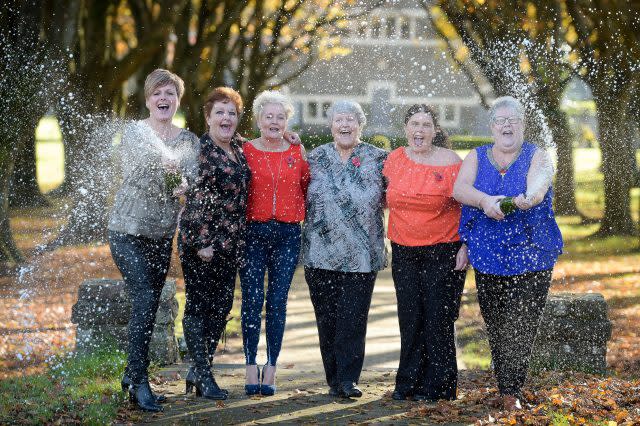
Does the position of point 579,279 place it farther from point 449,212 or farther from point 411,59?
point 411,59

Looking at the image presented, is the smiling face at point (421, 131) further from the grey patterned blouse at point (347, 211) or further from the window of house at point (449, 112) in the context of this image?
the window of house at point (449, 112)

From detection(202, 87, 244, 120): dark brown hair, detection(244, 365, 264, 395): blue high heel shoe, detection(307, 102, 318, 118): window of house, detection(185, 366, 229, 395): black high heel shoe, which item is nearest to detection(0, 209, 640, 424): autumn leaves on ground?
detection(244, 365, 264, 395): blue high heel shoe

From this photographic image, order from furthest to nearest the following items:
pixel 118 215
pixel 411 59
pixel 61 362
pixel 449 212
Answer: pixel 411 59 < pixel 61 362 < pixel 449 212 < pixel 118 215

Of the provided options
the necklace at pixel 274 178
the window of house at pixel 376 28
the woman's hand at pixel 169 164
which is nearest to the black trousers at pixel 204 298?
the necklace at pixel 274 178

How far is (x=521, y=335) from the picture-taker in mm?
6340

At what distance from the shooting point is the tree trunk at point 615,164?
17422 millimetres

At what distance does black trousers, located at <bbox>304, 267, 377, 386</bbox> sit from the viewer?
22.6 ft

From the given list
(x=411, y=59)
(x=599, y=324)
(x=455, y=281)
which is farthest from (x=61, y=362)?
(x=411, y=59)

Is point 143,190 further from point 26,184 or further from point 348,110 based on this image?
point 26,184

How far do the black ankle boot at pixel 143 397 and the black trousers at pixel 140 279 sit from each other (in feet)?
0.14

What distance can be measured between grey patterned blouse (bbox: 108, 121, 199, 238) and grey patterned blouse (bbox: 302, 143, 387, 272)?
1.06m

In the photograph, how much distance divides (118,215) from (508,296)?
8.52 feet

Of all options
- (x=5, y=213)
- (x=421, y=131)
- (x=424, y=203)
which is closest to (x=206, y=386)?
(x=424, y=203)

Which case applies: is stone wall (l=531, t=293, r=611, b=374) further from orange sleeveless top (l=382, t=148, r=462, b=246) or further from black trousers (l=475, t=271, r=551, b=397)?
orange sleeveless top (l=382, t=148, r=462, b=246)
